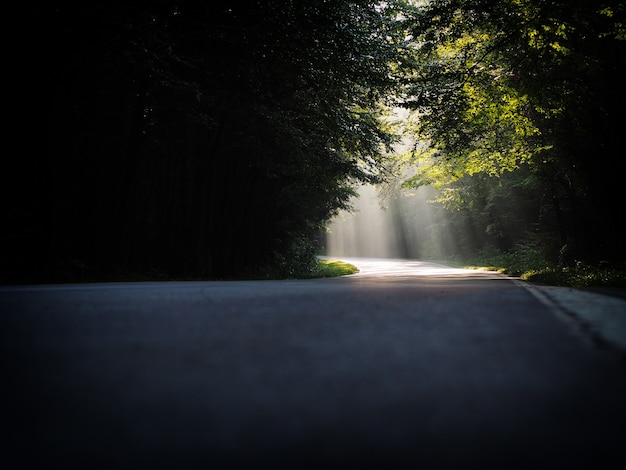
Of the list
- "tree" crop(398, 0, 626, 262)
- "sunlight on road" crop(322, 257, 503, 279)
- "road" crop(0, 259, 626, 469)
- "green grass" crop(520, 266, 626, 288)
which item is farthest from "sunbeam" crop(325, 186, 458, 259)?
"road" crop(0, 259, 626, 469)

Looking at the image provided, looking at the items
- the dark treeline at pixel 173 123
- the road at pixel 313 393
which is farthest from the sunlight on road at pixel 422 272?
the road at pixel 313 393

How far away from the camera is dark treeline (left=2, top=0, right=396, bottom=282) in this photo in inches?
364

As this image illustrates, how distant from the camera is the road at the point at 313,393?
1229 millimetres

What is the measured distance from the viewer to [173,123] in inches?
542

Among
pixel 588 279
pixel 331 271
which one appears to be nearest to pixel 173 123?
pixel 331 271

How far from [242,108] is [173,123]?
290 centimetres

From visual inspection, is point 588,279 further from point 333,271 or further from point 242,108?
point 333,271

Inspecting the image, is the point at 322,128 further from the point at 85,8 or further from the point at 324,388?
the point at 324,388

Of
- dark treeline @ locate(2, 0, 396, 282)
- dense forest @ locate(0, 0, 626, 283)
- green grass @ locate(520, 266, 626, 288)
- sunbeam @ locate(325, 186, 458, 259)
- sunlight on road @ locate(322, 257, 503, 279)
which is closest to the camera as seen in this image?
green grass @ locate(520, 266, 626, 288)

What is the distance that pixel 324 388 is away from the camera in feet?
5.22

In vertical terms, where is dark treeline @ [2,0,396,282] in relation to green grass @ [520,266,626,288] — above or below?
above

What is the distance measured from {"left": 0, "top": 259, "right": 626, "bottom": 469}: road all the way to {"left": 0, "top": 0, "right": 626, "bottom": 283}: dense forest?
24.8ft

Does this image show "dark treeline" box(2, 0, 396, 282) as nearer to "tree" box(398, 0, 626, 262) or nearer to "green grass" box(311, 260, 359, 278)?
"tree" box(398, 0, 626, 262)

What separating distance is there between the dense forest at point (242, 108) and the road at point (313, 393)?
7566 millimetres
